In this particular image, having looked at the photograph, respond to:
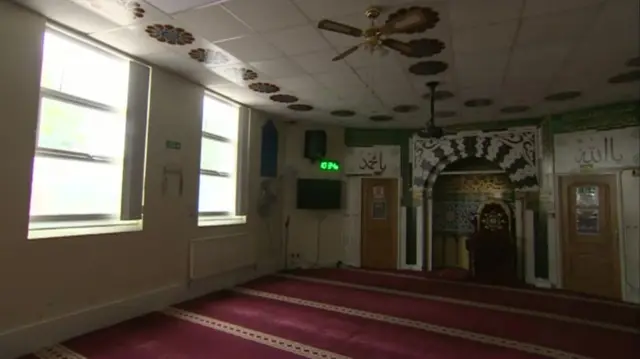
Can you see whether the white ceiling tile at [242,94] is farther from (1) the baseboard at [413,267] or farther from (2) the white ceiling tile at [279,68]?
(1) the baseboard at [413,267]

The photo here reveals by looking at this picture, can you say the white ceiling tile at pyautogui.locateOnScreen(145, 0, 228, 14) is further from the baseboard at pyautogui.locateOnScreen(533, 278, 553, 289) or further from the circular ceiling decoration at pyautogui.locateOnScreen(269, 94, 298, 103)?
the baseboard at pyautogui.locateOnScreen(533, 278, 553, 289)

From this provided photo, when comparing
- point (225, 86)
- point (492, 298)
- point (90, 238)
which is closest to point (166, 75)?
point (225, 86)

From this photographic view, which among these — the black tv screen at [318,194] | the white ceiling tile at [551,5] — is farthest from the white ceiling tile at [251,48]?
the black tv screen at [318,194]

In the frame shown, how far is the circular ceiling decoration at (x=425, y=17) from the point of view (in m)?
2.94

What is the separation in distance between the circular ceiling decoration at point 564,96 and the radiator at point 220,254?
4805 mm

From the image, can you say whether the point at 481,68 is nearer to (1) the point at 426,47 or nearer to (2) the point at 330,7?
(1) the point at 426,47

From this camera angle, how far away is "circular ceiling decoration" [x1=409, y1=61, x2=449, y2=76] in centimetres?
403

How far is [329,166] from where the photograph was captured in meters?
7.40

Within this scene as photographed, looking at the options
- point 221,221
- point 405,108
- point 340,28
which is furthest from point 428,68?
point 221,221

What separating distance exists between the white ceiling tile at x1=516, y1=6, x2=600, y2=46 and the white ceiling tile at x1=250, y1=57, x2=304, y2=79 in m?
2.23

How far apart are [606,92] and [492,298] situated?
3.07 meters

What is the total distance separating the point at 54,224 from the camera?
345 centimetres

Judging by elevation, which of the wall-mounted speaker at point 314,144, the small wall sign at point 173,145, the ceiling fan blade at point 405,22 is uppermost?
the ceiling fan blade at point 405,22

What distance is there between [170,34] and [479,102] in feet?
13.8
